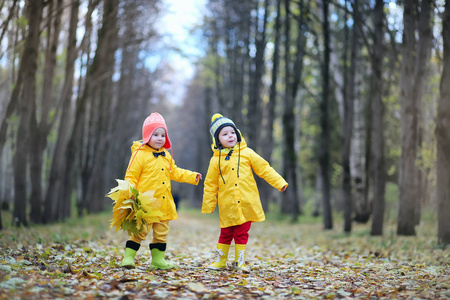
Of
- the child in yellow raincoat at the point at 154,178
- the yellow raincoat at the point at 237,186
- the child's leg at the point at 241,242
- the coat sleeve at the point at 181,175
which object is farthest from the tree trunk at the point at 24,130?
the child's leg at the point at 241,242

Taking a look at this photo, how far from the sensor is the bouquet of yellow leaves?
530cm

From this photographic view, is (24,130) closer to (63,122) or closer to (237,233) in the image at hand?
(63,122)

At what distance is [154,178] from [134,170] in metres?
0.28

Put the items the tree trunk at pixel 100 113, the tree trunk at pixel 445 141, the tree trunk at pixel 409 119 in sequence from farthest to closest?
the tree trunk at pixel 100 113, the tree trunk at pixel 409 119, the tree trunk at pixel 445 141

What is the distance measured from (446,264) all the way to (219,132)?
3859 mm

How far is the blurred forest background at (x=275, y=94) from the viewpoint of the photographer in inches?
394

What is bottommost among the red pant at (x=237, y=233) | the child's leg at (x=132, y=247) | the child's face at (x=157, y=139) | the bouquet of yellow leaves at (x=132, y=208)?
the child's leg at (x=132, y=247)

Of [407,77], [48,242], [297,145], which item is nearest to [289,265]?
[48,242]

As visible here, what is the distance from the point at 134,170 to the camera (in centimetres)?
563

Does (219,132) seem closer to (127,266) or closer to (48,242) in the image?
(127,266)

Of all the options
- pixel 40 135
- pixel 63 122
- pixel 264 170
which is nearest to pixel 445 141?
pixel 264 170

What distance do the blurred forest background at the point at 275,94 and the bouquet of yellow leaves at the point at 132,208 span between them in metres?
A: 5.52

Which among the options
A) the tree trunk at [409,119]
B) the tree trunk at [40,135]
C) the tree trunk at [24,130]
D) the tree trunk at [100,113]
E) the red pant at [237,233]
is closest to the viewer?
the red pant at [237,233]

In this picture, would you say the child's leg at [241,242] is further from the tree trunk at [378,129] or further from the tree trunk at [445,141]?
the tree trunk at [378,129]
